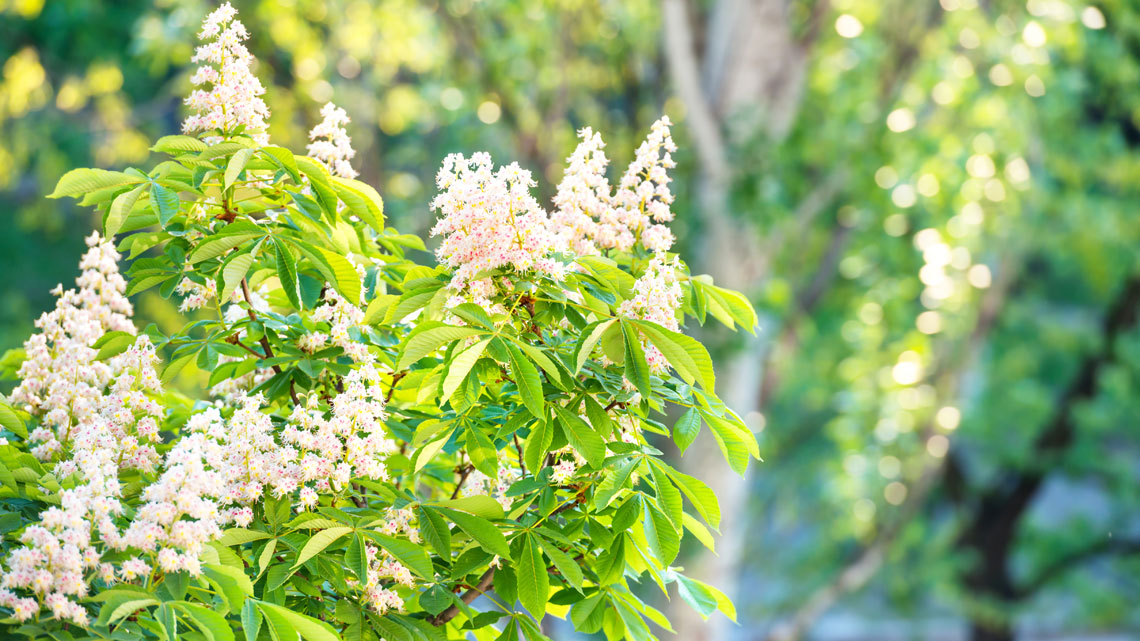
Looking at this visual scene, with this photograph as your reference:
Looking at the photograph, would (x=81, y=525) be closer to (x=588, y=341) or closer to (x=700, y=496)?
(x=588, y=341)

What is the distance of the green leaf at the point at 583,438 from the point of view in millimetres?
1223

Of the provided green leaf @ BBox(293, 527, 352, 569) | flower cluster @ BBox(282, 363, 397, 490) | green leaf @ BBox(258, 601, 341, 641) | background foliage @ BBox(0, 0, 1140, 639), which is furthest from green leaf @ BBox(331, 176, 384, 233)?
background foliage @ BBox(0, 0, 1140, 639)

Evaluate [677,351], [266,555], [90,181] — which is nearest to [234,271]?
[90,181]

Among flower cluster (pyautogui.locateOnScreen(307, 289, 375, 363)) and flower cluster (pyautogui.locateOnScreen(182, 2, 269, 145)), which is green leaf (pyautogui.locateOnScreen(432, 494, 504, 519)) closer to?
flower cluster (pyautogui.locateOnScreen(307, 289, 375, 363))

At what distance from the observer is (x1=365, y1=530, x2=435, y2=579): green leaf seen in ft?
3.98

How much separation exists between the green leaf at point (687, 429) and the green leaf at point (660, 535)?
90 millimetres

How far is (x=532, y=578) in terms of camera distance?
4.15 ft

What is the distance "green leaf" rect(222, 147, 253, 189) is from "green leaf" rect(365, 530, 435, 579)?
487 mm

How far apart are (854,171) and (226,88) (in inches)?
166

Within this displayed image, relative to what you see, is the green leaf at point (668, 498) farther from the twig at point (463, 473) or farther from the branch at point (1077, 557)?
the branch at point (1077, 557)

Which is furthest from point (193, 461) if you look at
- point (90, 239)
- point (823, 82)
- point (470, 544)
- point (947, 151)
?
point (823, 82)

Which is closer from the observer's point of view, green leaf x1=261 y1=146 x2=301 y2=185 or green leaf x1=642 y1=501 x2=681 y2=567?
green leaf x1=642 y1=501 x2=681 y2=567

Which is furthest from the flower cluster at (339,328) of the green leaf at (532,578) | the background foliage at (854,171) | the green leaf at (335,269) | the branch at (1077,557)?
the branch at (1077,557)

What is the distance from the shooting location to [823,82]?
20.5 ft
